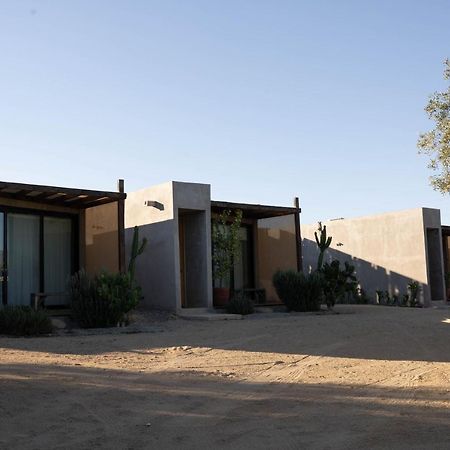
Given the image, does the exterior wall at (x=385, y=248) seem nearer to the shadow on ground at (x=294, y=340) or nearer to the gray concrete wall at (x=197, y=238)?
the gray concrete wall at (x=197, y=238)

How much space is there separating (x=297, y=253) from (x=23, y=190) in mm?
9652

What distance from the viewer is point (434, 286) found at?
82.4ft

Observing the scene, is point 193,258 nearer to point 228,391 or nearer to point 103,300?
point 103,300

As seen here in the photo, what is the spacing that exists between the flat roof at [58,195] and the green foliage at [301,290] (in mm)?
5741

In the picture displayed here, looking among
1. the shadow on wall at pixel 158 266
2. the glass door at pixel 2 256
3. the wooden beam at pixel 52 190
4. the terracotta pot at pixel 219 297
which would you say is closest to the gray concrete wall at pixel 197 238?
the shadow on wall at pixel 158 266

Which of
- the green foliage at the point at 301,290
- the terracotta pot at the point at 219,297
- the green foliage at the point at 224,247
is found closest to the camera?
the green foliage at the point at 301,290

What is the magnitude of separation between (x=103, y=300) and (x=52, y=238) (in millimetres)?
3301

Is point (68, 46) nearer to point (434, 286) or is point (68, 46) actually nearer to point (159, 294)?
point (159, 294)

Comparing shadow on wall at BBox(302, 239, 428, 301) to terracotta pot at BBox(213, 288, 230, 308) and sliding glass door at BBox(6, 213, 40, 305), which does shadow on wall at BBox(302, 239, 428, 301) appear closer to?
terracotta pot at BBox(213, 288, 230, 308)

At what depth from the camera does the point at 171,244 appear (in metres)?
17.0

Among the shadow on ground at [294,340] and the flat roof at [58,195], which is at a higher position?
the flat roof at [58,195]

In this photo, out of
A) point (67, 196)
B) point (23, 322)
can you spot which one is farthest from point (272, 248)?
point (23, 322)

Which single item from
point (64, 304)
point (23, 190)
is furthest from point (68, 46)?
point (64, 304)

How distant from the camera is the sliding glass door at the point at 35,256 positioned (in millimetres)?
14852
